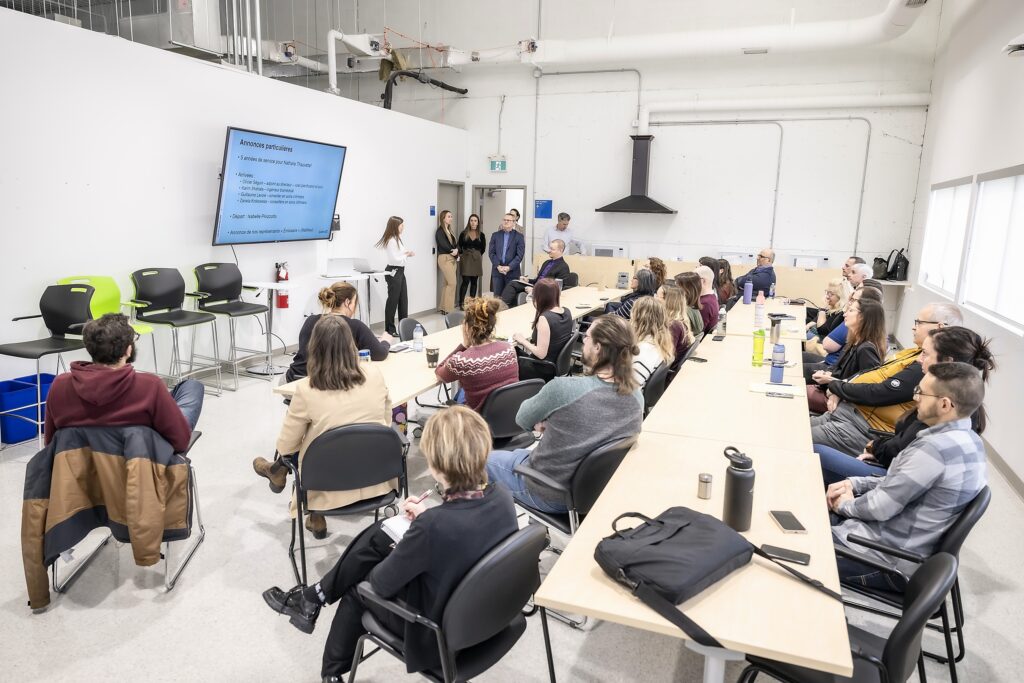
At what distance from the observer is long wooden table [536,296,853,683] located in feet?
5.20

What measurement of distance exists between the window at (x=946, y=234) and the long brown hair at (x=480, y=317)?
5061 millimetres

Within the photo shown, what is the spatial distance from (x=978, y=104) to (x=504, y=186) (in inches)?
251

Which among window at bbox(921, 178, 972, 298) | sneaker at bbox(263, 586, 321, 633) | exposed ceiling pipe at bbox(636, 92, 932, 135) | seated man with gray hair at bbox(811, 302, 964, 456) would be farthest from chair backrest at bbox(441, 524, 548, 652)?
exposed ceiling pipe at bbox(636, 92, 932, 135)

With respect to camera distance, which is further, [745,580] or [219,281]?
[219,281]

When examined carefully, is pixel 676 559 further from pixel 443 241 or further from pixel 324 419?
pixel 443 241

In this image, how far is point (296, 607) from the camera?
2.40m

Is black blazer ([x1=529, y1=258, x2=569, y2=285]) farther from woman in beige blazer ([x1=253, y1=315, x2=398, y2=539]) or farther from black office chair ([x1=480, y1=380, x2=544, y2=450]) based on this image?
woman in beige blazer ([x1=253, y1=315, x2=398, y2=539])

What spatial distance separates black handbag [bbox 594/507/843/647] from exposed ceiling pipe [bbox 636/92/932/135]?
8.63m

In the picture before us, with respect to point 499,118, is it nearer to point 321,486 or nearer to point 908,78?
point 908,78

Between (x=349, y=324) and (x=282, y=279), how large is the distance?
135 inches

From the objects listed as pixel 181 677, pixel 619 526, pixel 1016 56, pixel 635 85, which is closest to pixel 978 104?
pixel 1016 56

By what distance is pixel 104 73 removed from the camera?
506cm

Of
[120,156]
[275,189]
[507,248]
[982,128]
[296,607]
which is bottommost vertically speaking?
[296,607]

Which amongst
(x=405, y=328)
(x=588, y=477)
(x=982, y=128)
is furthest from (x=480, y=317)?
(x=982, y=128)
